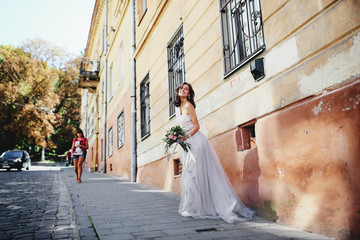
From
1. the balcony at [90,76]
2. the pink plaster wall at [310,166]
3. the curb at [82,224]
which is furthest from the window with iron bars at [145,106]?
the balcony at [90,76]

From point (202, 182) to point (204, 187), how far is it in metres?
0.08

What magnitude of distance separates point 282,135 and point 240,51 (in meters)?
1.92

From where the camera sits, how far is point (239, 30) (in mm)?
5094

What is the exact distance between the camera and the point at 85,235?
3402 millimetres

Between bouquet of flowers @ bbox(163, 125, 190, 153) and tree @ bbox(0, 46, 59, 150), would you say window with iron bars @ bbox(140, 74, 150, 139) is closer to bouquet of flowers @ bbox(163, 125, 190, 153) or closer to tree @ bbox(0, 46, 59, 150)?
bouquet of flowers @ bbox(163, 125, 190, 153)

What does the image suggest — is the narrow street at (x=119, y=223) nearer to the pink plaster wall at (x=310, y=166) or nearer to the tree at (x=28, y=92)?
the pink plaster wall at (x=310, y=166)

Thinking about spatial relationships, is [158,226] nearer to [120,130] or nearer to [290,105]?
[290,105]

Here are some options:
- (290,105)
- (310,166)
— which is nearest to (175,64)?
(290,105)

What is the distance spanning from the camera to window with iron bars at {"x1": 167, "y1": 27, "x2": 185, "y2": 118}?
739cm

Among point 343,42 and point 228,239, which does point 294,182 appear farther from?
point 343,42

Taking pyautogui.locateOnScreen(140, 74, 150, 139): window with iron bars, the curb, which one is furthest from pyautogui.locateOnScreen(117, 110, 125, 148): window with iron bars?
the curb

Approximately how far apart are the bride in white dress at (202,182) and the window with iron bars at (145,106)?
16.6 ft

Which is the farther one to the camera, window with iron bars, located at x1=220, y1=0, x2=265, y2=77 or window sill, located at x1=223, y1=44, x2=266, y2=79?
window with iron bars, located at x1=220, y1=0, x2=265, y2=77

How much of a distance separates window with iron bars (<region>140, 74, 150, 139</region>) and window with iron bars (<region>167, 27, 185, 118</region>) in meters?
2.11
